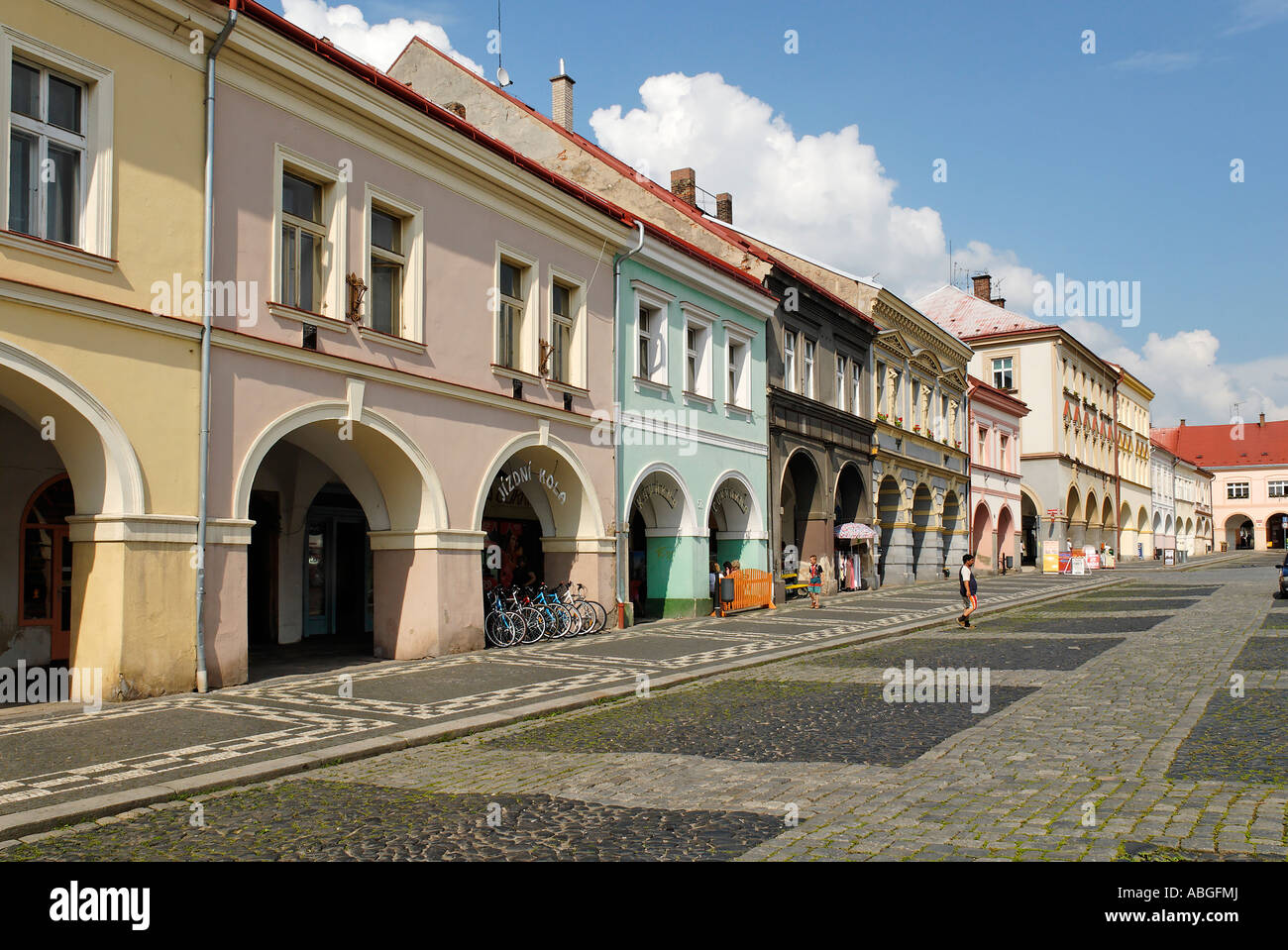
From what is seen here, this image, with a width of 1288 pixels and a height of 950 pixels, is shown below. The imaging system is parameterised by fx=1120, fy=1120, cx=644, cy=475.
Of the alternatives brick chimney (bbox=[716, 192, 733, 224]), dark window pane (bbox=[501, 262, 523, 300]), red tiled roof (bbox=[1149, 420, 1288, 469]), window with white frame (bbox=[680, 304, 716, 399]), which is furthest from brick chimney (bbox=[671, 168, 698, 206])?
red tiled roof (bbox=[1149, 420, 1288, 469])

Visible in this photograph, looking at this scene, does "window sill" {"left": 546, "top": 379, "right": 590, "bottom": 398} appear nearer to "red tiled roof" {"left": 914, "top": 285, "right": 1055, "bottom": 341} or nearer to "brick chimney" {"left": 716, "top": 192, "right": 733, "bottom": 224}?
"brick chimney" {"left": 716, "top": 192, "right": 733, "bottom": 224}

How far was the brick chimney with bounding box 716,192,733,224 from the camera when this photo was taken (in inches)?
1400

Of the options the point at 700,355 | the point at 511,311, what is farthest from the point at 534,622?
the point at 700,355

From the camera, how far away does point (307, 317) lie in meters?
14.5

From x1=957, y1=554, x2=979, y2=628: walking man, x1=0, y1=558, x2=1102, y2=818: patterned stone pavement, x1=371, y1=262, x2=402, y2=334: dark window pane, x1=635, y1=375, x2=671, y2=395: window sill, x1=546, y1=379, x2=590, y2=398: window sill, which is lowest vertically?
x1=0, y1=558, x2=1102, y2=818: patterned stone pavement

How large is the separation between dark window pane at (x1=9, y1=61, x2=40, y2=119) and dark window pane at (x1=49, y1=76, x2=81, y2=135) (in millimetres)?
156

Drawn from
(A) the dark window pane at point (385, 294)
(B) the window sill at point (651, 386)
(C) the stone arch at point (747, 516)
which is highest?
(A) the dark window pane at point (385, 294)

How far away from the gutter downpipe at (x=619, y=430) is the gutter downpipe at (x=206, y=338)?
9709mm

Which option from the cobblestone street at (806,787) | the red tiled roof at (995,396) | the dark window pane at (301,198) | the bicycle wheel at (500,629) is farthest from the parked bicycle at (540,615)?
the red tiled roof at (995,396)

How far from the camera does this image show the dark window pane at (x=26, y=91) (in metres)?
11.3

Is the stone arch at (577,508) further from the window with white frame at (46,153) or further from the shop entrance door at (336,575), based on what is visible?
the window with white frame at (46,153)

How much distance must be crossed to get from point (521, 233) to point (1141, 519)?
242 feet

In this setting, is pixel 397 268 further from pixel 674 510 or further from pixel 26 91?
pixel 674 510

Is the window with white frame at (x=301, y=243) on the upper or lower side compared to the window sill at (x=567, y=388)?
upper
